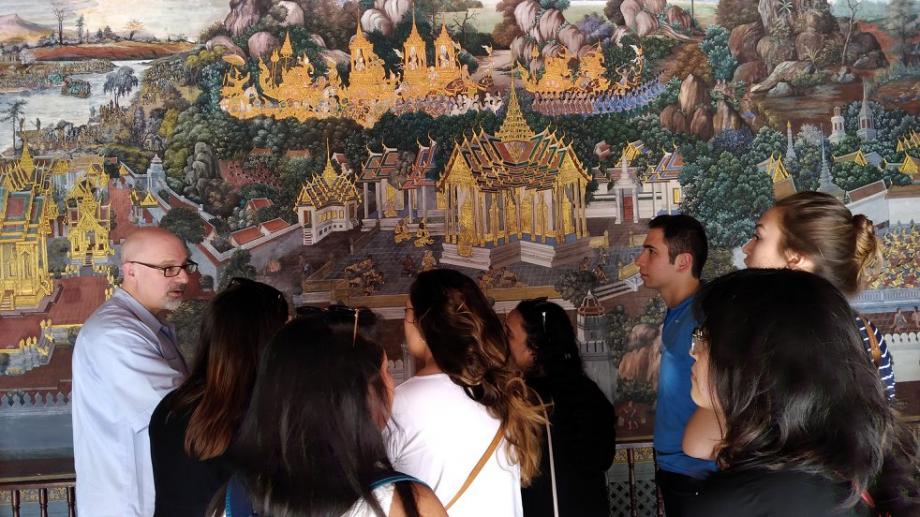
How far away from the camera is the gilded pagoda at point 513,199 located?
668cm

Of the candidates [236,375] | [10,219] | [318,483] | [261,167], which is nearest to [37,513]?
[10,219]

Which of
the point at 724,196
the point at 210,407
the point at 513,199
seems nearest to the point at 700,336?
the point at 210,407

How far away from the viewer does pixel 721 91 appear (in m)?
6.77

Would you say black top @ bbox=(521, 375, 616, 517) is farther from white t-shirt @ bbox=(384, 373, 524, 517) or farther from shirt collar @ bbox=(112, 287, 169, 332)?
shirt collar @ bbox=(112, 287, 169, 332)

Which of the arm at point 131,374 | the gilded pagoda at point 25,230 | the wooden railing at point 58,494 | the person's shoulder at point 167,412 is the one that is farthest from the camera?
the gilded pagoda at point 25,230

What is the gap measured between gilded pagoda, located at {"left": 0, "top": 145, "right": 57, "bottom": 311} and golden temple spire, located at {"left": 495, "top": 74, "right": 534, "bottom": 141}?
331cm

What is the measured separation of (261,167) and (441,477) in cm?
435

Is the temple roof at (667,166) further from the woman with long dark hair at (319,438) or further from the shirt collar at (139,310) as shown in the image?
the woman with long dark hair at (319,438)

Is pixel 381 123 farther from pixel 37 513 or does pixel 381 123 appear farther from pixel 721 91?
pixel 37 513

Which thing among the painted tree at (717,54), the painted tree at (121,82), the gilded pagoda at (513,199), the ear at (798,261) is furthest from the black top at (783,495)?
the painted tree at (121,82)

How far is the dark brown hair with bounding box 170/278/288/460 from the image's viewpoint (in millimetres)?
2637

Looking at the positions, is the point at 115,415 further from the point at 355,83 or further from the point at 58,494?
the point at 355,83

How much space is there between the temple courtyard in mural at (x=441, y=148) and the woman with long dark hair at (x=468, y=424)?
374cm

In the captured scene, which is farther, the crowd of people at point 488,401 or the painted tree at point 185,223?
the painted tree at point 185,223
